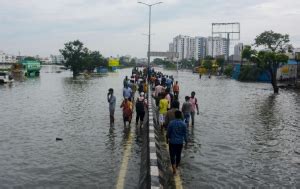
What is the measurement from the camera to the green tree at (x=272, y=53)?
43719 mm

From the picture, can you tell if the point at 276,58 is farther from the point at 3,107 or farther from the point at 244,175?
the point at 244,175

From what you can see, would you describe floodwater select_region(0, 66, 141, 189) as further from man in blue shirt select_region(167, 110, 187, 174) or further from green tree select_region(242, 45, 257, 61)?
green tree select_region(242, 45, 257, 61)

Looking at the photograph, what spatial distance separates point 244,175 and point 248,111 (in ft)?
47.5

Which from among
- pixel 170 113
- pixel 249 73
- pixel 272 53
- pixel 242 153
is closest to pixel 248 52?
pixel 272 53

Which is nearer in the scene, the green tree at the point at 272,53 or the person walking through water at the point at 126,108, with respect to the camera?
the person walking through water at the point at 126,108

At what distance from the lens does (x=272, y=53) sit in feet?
143

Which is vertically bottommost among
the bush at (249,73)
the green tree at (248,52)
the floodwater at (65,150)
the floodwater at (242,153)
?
the floodwater at (242,153)

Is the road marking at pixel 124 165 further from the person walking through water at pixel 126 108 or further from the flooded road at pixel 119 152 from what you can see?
the person walking through water at pixel 126 108

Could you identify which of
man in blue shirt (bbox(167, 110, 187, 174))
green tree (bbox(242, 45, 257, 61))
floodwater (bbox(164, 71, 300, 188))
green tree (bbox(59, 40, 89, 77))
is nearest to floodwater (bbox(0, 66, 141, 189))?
man in blue shirt (bbox(167, 110, 187, 174))

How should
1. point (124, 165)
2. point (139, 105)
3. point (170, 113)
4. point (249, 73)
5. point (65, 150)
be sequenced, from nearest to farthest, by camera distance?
point (124, 165) → point (170, 113) → point (65, 150) → point (139, 105) → point (249, 73)

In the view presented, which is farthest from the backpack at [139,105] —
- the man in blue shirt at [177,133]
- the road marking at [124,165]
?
the man in blue shirt at [177,133]

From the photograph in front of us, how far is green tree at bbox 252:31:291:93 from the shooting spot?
43.7 m

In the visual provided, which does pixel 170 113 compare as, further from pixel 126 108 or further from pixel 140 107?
pixel 126 108

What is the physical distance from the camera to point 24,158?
428 inches
